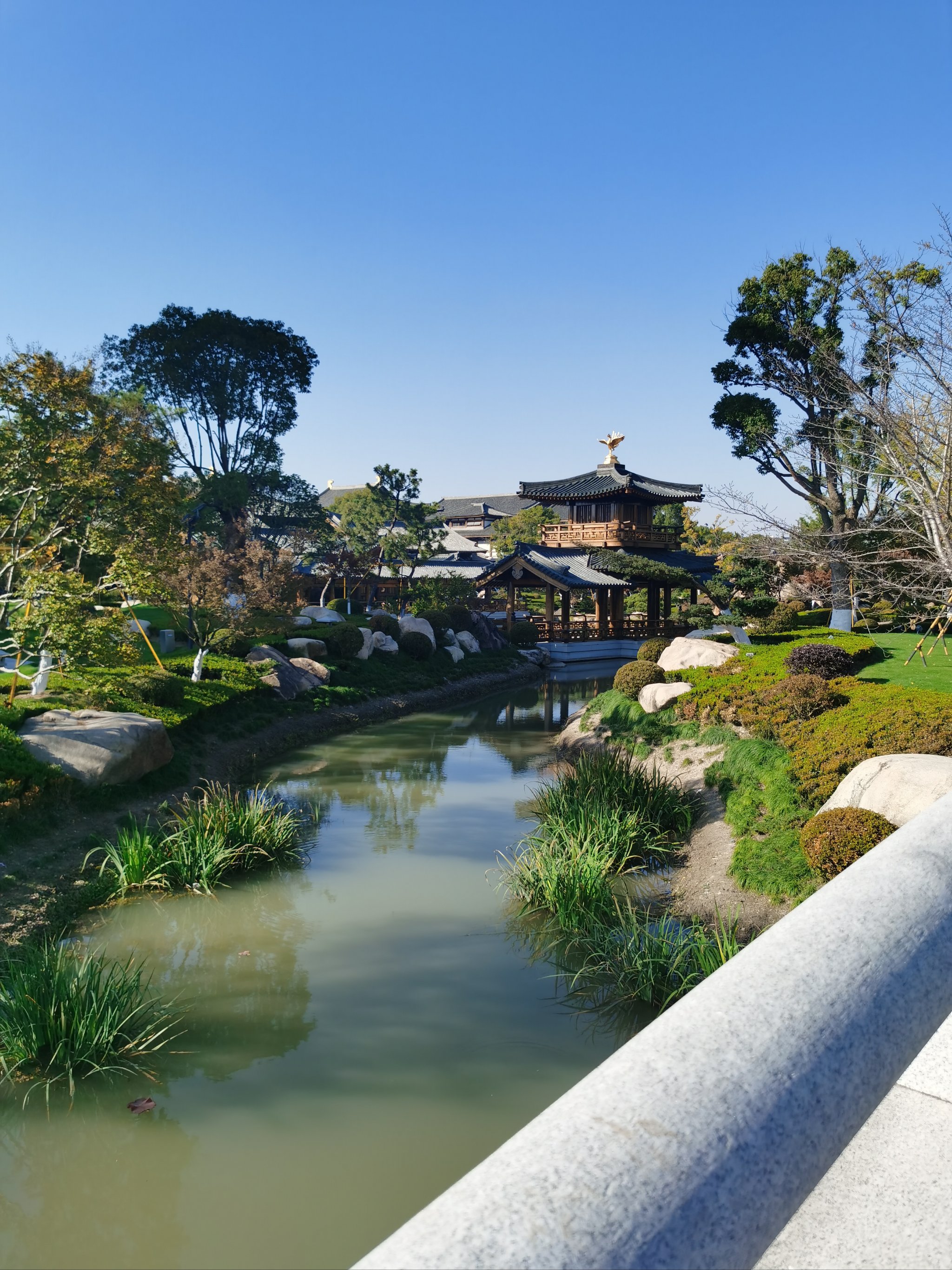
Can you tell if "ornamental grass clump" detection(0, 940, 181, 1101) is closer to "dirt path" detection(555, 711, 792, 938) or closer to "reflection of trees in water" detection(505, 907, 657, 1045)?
"reflection of trees in water" detection(505, 907, 657, 1045)

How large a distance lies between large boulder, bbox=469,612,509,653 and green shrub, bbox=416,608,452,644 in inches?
64.5

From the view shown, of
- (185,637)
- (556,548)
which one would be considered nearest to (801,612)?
(556,548)

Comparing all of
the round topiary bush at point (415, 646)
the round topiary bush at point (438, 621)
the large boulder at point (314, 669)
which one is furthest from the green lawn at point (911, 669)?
the round topiary bush at point (438, 621)

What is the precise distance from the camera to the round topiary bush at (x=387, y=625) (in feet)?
94.6

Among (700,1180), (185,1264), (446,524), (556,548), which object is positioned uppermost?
(446,524)

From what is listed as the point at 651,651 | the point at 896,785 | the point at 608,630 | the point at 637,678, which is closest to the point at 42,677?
the point at 637,678

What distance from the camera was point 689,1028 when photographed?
1.74 meters

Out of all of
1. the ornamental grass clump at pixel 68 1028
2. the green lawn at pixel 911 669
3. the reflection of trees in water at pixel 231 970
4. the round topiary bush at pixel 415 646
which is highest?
the round topiary bush at pixel 415 646

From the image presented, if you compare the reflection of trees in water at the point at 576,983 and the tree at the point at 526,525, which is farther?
the tree at the point at 526,525

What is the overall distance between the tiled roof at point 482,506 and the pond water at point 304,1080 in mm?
64982

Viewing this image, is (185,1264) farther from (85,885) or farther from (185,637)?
(185,637)

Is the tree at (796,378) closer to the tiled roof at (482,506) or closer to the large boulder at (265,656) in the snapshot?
the large boulder at (265,656)

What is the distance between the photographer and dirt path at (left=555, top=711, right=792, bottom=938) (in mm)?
8352

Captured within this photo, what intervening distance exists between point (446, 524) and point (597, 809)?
65.5m
